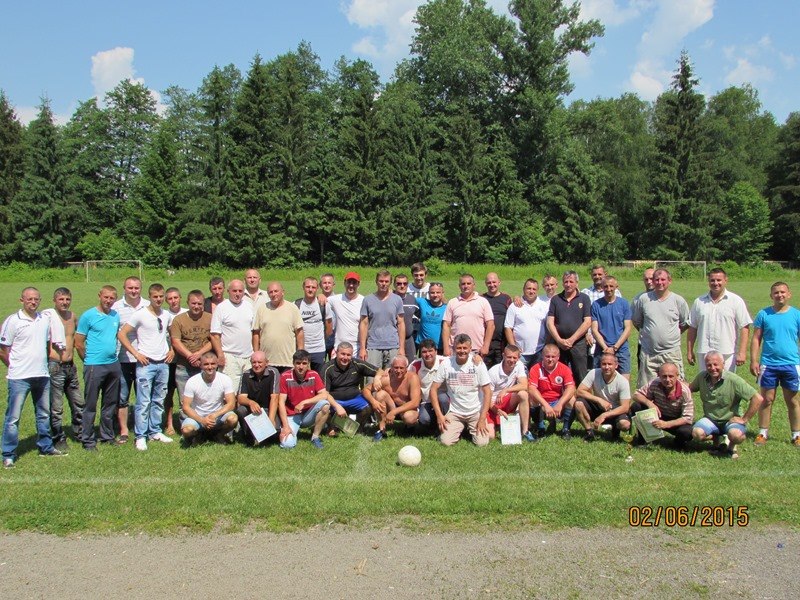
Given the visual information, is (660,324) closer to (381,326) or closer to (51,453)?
(381,326)

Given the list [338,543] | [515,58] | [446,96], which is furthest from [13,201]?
[338,543]

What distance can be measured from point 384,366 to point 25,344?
4.16 meters

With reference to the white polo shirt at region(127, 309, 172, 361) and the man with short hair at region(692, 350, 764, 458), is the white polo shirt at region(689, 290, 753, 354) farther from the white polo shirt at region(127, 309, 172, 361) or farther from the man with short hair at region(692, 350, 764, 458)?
the white polo shirt at region(127, 309, 172, 361)

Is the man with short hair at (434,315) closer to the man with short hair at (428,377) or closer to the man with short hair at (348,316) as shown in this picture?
the man with short hair at (428,377)

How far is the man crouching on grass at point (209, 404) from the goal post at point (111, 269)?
35.5 meters

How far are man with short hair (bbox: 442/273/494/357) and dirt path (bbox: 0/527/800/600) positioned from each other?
3.50m

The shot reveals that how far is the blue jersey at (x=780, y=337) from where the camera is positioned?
732cm

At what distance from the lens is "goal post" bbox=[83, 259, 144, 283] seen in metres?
42.1

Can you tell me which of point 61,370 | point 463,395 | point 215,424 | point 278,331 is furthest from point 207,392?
point 463,395

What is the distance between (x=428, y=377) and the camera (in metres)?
7.92

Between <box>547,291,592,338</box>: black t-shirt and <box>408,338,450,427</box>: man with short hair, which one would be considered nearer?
<box>408,338,450,427</box>: man with short hair

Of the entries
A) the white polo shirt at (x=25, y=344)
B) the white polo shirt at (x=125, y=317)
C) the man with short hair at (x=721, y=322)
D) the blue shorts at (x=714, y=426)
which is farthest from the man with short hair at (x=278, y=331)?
the man with short hair at (x=721, y=322)

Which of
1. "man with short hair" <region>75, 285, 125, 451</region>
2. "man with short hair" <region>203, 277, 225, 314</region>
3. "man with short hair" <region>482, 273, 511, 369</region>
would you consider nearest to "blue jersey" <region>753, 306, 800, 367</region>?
"man with short hair" <region>482, 273, 511, 369</region>

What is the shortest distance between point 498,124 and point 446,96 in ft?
22.9
